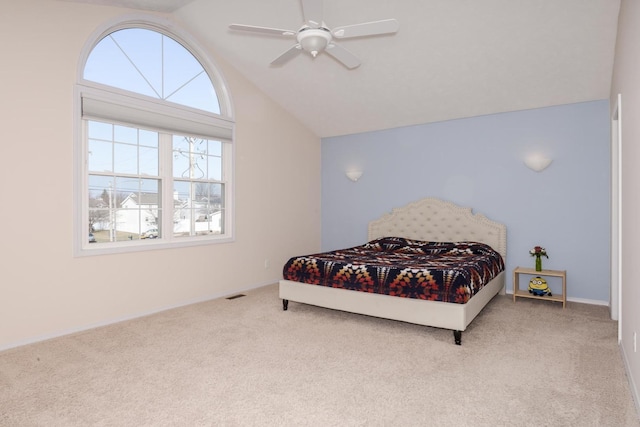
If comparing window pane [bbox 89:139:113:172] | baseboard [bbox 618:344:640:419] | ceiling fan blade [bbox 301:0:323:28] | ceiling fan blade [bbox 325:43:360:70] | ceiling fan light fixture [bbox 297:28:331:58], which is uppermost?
ceiling fan blade [bbox 301:0:323:28]

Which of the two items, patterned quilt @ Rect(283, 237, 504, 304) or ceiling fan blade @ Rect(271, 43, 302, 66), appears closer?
ceiling fan blade @ Rect(271, 43, 302, 66)

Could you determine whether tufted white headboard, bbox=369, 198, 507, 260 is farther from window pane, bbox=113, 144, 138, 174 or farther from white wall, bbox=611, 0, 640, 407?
window pane, bbox=113, 144, 138, 174

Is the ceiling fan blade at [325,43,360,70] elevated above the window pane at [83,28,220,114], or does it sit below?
below

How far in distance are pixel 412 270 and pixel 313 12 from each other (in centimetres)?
231

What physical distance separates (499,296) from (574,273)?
0.90 meters

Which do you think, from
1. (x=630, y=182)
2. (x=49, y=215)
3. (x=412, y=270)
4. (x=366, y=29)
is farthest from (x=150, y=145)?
(x=630, y=182)

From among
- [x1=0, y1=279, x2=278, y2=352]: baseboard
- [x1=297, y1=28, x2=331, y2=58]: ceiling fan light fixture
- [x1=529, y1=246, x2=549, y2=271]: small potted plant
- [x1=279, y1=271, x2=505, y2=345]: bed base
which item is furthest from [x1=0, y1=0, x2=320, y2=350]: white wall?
[x1=529, y1=246, x2=549, y2=271]: small potted plant

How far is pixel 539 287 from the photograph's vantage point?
450 cm

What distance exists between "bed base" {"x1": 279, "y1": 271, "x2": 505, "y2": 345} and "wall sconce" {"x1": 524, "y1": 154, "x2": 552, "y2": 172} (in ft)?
5.11

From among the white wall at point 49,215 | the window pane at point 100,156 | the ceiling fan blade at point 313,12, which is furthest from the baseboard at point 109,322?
the ceiling fan blade at point 313,12

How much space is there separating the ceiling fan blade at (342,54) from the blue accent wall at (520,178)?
8.47 feet

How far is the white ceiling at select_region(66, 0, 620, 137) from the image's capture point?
359 cm

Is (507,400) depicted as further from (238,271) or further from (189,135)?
(189,135)

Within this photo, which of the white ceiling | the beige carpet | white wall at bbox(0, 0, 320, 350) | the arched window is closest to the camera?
the beige carpet
